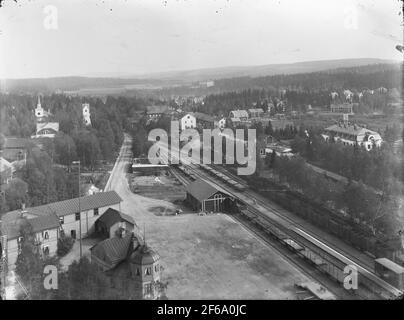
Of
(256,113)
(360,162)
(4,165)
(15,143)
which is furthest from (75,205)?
(256,113)

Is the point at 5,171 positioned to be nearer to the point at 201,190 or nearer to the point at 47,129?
the point at 201,190

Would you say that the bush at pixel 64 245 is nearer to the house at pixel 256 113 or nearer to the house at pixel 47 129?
the house at pixel 47 129

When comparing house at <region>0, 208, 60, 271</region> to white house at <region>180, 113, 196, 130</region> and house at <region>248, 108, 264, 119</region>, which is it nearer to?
white house at <region>180, 113, 196, 130</region>

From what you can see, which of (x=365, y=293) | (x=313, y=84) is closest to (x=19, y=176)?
(x=365, y=293)

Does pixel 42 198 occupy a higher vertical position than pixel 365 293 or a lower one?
higher

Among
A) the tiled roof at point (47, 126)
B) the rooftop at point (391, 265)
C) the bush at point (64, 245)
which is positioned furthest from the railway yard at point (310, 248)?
the tiled roof at point (47, 126)
